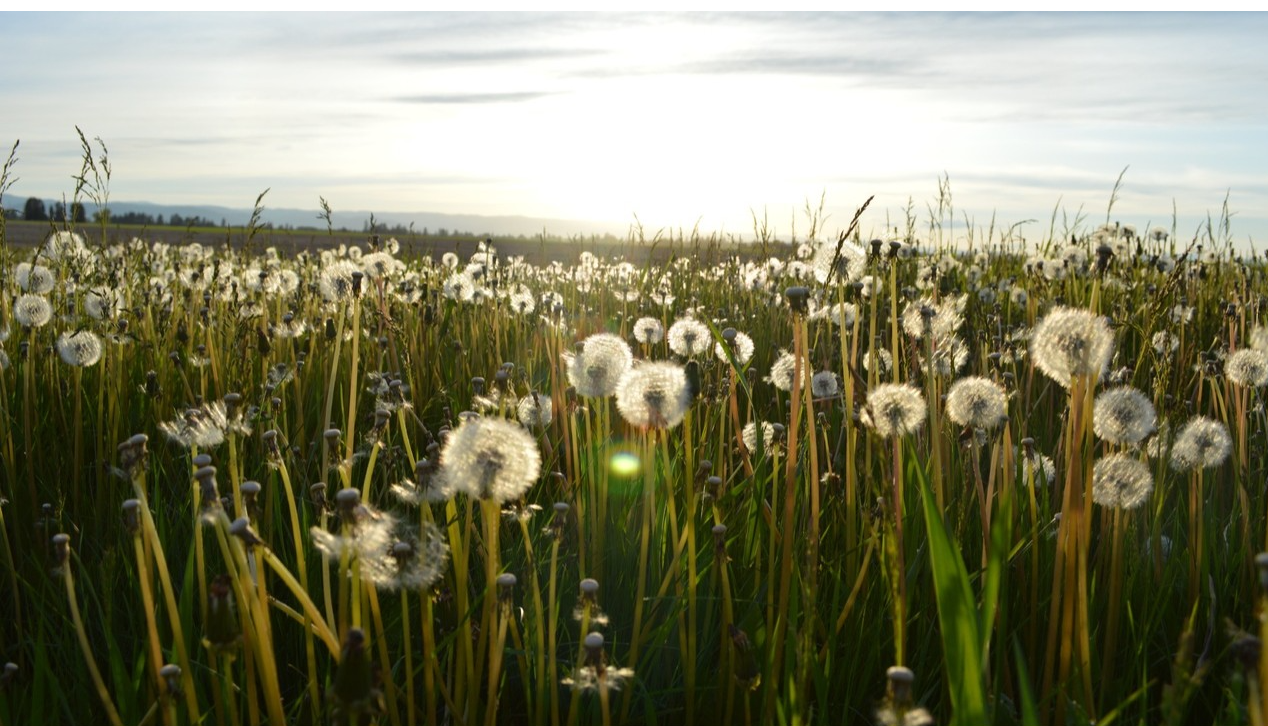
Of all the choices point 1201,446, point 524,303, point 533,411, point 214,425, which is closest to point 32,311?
point 214,425

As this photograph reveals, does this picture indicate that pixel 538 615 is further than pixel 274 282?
No

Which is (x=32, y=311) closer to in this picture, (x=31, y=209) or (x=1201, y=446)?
(x=1201, y=446)

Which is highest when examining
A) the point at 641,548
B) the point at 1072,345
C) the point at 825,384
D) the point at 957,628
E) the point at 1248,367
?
the point at 1072,345

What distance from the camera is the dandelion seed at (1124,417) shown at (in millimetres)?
1848

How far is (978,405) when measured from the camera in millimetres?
2008

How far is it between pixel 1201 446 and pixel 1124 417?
485 mm

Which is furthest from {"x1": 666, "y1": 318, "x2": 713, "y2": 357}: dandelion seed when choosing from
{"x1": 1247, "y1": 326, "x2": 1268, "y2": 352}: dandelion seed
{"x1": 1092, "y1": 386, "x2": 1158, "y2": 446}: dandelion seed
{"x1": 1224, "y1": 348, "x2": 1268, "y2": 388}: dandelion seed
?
{"x1": 1247, "y1": 326, "x2": 1268, "y2": 352}: dandelion seed

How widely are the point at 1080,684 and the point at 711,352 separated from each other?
1702 mm

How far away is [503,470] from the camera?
1.32 m

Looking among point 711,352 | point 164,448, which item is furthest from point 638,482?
point 164,448

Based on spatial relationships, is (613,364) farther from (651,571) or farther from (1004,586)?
(1004,586)

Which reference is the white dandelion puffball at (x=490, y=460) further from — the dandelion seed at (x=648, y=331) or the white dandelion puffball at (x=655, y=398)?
the dandelion seed at (x=648, y=331)

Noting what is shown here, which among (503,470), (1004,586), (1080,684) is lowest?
(1080,684)

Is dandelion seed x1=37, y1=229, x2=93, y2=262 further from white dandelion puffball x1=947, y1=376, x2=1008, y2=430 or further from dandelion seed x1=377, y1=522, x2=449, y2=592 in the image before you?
white dandelion puffball x1=947, y1=376, x2=1008, y2=430
